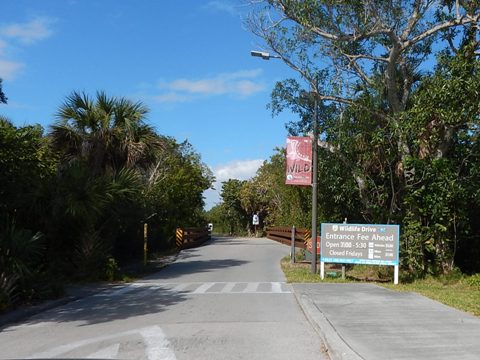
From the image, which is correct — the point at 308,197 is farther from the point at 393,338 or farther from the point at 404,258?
the point at 393,338

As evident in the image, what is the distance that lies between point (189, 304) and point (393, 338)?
5.72 m

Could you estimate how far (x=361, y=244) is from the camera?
1772 cm

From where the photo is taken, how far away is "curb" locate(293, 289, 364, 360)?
698 cm

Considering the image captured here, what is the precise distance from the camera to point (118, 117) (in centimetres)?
2055

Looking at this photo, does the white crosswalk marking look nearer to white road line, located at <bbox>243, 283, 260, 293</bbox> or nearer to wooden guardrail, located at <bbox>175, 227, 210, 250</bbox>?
white road line, located at <bbox>243, 283, 260, 293</bbox>

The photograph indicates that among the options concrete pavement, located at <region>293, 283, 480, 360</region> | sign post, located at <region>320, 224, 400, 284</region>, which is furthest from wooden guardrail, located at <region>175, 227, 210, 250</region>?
concrete pavement, located at <region>293, 283, 480, 360</region>

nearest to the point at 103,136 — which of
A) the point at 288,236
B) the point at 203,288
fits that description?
the point at 203,288

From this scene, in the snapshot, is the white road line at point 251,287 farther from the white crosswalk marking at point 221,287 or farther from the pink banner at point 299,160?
the pink banner at point 299,160

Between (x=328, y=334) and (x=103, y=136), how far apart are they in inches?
546

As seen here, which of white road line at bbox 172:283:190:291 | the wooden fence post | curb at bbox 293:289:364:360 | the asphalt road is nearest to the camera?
curb at bbox 293:289:364:360

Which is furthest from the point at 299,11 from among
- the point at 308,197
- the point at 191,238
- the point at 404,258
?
the point at 191,238

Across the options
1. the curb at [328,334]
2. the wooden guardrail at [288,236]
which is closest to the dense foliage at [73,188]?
the curb at [328,334]

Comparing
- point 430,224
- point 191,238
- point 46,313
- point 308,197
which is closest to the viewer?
point 46,313

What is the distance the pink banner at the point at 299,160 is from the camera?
1936 centimetres
